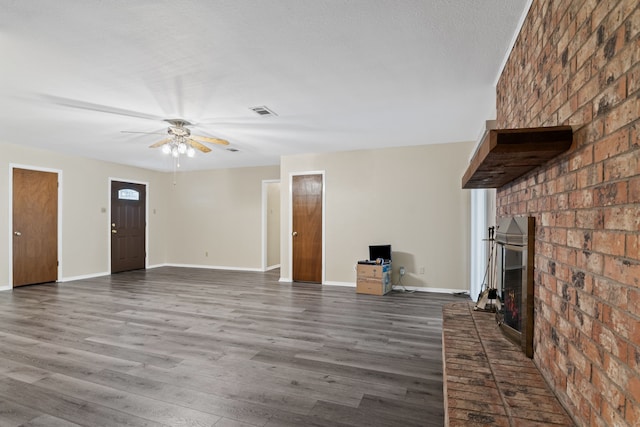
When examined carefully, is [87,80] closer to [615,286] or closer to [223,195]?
[615,286]

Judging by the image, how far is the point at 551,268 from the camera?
1.49 m

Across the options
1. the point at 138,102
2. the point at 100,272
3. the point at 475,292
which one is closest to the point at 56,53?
the point at 138,102

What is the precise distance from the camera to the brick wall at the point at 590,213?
3.00 feet

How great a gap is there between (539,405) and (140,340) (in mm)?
3357

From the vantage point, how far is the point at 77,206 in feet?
22.1

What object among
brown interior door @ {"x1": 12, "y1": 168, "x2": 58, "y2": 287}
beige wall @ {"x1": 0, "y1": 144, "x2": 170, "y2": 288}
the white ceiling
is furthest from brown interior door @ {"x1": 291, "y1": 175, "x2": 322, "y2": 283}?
brown interior door @ {"x1": 12, "y1": 168, "x2": 58, "y2": 287}

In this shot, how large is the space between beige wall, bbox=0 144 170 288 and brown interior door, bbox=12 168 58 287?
4.8 inches

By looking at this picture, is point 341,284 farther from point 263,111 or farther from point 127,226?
point 127,226

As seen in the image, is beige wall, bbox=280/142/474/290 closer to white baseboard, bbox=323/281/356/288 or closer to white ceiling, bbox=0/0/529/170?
white baseboard, bbox=323/281/356/288

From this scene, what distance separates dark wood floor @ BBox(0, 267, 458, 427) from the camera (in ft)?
6.82

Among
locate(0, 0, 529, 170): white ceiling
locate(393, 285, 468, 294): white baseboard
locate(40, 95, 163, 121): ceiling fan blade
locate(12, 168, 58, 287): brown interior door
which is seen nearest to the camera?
locate(0, 0, 529, 170): white ceiling

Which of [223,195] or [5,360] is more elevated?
[223,195]

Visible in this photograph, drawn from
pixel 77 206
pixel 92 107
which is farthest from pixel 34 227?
pixel 92 107

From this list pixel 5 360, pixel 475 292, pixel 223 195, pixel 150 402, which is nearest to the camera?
pixel 150 402
